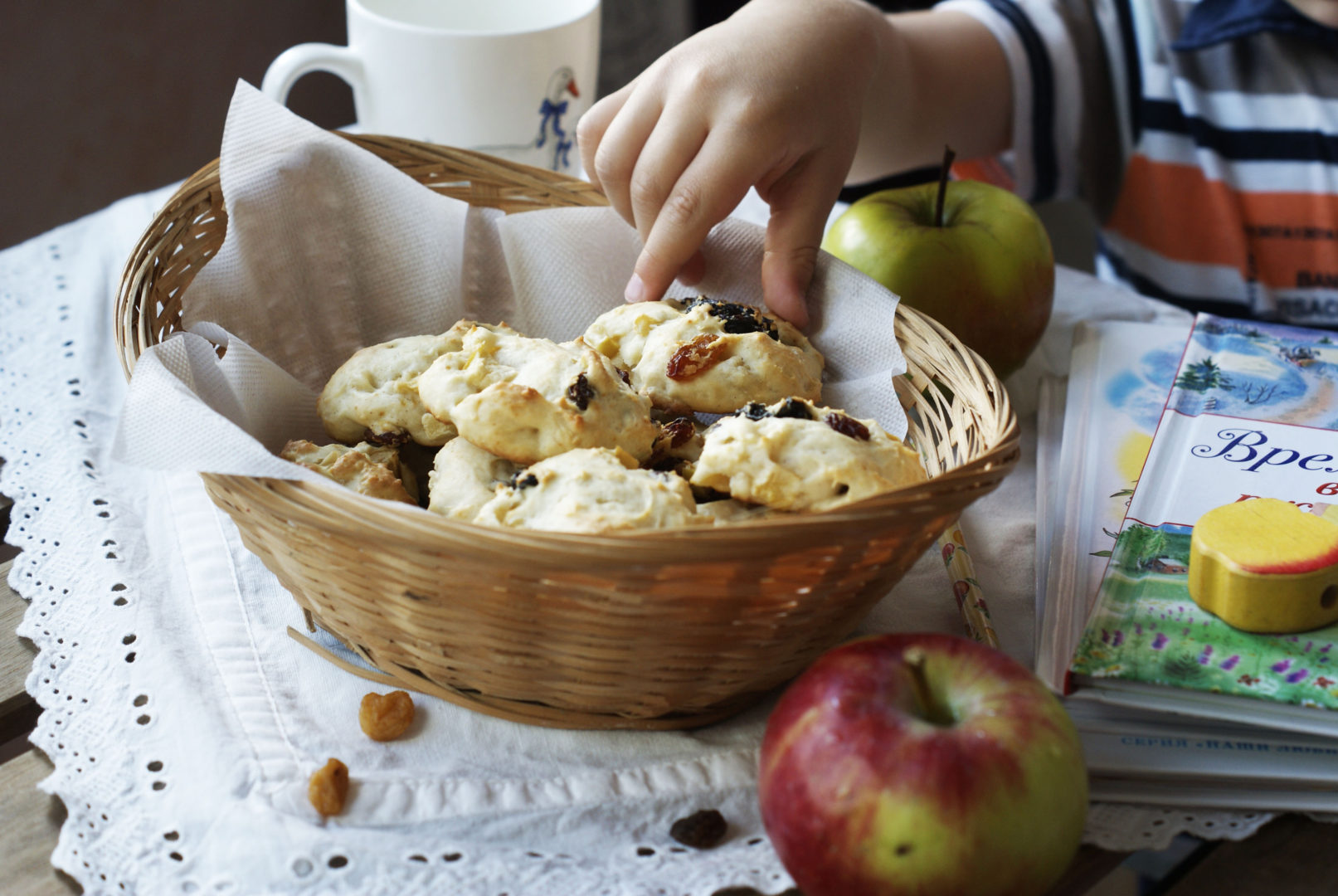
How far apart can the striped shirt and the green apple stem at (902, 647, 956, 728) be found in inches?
42.1

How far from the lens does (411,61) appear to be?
1106mm

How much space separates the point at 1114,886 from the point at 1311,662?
182 millimetres

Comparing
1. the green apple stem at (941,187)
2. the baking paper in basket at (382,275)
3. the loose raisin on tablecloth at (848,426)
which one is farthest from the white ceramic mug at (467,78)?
the loose raisin on tablecloth at (848,426)

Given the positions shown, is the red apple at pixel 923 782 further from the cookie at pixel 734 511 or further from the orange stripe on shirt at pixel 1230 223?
the orange stripe on shirt at pixel 1230 223

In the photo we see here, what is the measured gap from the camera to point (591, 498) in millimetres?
613

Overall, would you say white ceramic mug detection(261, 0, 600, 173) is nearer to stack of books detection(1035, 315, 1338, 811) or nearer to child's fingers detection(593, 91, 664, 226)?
child's fingers detection(593, 91, 664, 226)

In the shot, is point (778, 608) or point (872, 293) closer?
point (778, 608)

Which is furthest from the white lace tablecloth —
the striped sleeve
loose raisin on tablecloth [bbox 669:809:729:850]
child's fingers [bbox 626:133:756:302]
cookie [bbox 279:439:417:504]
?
the striped sleeve

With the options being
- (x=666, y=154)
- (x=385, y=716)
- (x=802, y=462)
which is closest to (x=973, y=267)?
(x=666, y=154)

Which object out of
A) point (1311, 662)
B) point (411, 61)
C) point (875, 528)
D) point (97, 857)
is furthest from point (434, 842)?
point (411, 61)

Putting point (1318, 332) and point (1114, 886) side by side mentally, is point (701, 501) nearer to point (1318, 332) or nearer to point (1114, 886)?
point (1114, 886)

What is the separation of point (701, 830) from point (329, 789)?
21cm

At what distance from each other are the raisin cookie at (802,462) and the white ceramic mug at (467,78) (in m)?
0.61

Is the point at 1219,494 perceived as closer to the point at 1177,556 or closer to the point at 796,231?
the point at 1177,556
